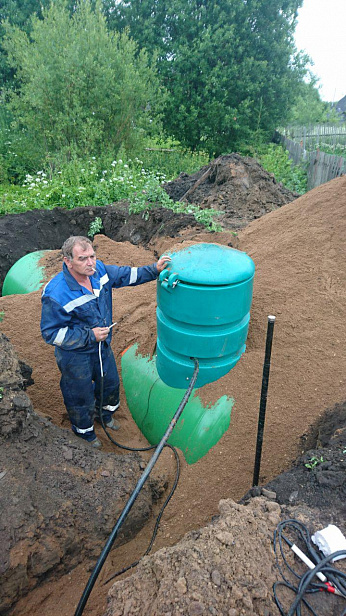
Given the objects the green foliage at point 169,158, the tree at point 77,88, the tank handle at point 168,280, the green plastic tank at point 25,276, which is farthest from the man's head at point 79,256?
the green foliage at point 169,158

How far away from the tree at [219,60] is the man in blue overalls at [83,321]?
15.5 m

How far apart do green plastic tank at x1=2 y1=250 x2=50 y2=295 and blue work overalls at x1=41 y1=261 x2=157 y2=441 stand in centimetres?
281

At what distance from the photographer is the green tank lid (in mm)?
2604

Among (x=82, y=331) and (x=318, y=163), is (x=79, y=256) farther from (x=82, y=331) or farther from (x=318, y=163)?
(x=318, y=163)

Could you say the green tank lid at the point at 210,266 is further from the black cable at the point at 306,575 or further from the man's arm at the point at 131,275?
the black cable at the point at 306,575

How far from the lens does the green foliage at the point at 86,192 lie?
284 inches

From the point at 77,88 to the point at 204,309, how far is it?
1022cm

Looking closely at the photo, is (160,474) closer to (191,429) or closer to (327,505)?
(191,429)

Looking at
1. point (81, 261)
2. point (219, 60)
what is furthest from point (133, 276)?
point (219, 60)

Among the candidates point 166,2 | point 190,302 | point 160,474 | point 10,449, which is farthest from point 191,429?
point 166,2

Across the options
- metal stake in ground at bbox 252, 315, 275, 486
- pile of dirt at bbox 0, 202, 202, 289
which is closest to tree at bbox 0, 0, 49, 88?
pile of dirt at bbox 0, 202, 202, 289

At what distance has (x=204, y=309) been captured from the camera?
2.68 meters

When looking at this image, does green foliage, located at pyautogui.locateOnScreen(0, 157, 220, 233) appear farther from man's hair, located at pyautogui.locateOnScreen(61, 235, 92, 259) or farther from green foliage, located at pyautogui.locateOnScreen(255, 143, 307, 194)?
green foliage, located at pyautogui.locateOnScreen(255, 143, 307, 194)

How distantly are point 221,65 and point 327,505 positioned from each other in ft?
59.5
